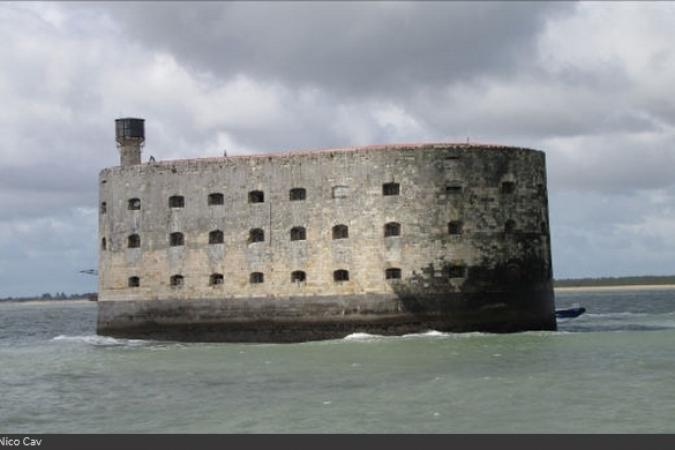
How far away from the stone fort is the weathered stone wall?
0.11 feet

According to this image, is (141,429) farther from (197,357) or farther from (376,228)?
(376,228)

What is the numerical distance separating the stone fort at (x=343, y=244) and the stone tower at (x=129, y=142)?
3.00 m

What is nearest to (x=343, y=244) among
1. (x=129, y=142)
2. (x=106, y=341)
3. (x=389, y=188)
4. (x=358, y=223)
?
(x=358, y=223)

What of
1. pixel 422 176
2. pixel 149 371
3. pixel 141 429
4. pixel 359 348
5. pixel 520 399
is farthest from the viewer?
pixel 422 176

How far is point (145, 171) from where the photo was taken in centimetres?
3266

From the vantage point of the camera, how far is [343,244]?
29734 mm

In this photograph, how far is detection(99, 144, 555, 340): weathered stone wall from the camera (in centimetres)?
2931

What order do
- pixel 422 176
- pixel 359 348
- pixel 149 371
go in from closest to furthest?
pixel 149 371, pixel 359 348, pixel 422 176

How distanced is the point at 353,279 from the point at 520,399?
12549mm

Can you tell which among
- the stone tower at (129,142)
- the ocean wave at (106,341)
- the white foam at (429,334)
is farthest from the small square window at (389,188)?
the stone tower at (129,142)

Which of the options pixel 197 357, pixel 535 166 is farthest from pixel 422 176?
pixel 197 357

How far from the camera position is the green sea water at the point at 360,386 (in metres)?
15.6
